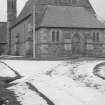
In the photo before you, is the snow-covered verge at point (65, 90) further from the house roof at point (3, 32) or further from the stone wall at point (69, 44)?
the house roof at point (3, 32)

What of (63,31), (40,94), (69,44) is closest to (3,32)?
(63,31)

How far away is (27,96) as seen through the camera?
13039 mm

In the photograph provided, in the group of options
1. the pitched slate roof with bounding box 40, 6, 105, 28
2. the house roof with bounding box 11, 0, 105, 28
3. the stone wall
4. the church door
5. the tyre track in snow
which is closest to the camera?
the tyre track in snow

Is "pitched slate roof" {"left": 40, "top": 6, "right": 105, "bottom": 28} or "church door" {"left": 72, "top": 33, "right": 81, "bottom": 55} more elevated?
"pitched slate roof" {"left": 40, "top": 6, "right": 105, "bottom": 28}

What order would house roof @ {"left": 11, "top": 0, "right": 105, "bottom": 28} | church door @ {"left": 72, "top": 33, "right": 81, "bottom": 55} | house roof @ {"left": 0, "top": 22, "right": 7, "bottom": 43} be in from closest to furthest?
house roof @ {"left": 11, "top": 0, "right": 105, "bottom": 28} < church door @ {"left": 72, "top": 33, "right": 81, "bottom": 55} < house roof @ {"left": 0, "top": 22, "right": 7, "bottom": 43}

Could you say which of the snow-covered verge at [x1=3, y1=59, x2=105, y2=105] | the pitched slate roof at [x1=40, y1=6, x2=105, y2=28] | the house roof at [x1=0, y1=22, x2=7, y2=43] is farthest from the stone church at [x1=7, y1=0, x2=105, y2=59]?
the snow-covered verge at [x1=3, y1=59, x2=105, y2=105]

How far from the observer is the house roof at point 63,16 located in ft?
167

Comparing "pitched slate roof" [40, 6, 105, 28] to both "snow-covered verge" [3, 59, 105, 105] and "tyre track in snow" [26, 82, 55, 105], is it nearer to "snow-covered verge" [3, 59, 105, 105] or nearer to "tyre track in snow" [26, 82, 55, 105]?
"snow-covered verge" [3, 59, 105, 105]

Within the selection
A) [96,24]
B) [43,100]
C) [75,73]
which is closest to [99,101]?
[43,100]

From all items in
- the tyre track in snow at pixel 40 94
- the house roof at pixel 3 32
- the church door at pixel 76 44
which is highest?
the house roof at pixel 3 32

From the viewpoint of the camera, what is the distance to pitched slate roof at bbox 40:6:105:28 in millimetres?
50844

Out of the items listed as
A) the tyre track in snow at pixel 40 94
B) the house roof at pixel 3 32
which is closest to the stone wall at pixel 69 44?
the house roof at pixel 3 32

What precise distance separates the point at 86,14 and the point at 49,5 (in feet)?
22.2

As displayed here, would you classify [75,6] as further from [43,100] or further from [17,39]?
[43,100]
